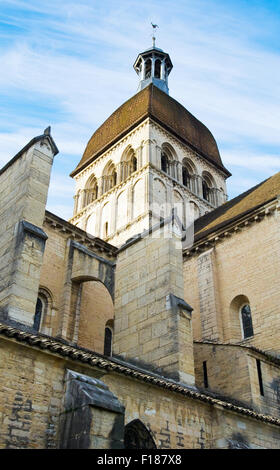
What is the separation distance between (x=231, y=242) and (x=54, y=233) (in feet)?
20.2

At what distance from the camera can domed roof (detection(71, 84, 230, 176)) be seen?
28969 millimetres

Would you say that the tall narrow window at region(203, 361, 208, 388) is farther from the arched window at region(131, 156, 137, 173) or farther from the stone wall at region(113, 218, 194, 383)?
the arched window at region(131, 156, 137, 173)

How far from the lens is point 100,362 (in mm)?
8883

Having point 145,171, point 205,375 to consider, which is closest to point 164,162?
point 145,171

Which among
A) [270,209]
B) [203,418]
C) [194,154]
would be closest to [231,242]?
[270,209]

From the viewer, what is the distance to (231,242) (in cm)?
Result: 1798

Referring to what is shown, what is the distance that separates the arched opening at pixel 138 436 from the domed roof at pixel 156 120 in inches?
828

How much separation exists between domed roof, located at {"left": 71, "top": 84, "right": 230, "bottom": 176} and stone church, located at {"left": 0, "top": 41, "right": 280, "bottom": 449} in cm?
696

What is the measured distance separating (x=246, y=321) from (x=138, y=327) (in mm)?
5279

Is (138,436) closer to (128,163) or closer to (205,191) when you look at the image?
(128,163)

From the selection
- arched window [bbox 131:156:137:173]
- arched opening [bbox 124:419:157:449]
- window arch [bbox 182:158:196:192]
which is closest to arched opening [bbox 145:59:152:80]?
window arch [bbox 182:158:196:192]

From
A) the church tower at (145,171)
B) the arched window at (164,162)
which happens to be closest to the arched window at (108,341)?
the church tower at (145,171)

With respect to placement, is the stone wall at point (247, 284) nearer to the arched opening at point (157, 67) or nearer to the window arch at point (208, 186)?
the window arch at point (208, 186)
